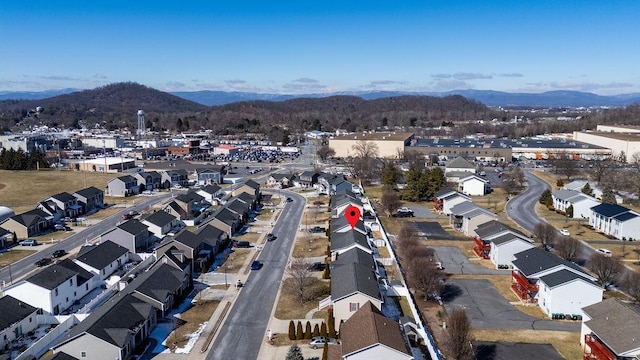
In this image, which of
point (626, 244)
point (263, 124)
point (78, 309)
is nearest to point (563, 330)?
point (626, 244)

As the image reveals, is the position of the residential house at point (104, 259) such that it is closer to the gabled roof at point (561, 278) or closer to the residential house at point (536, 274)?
the residential house at point (536, 274)

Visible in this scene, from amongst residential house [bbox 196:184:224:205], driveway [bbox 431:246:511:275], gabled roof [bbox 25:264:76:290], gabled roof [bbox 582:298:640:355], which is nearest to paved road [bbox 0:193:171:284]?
residential house [bbox 196:184:224:205]

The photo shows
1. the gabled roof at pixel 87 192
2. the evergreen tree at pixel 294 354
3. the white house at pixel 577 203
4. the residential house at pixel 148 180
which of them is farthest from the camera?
the residential house at pixel 148 180

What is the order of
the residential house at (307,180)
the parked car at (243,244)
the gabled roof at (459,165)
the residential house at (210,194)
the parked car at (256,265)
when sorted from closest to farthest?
the parked car at (256,265) → the parked car at (243,244) → the residential house at (210,194) → the residential house at (307,180) → the gabled roof at (459,165)

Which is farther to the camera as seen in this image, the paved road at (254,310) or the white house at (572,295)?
the white house at (572,295)

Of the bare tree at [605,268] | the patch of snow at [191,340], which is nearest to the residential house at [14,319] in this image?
the patch of snow at [191,340]

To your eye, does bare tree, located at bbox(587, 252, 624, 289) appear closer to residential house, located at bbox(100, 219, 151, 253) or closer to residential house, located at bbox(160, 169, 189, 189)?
residential house, located at bbox(100, 219, 151, 253)

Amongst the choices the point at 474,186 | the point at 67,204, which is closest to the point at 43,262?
the point at 67,204

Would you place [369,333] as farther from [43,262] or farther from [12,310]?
[43,262]
